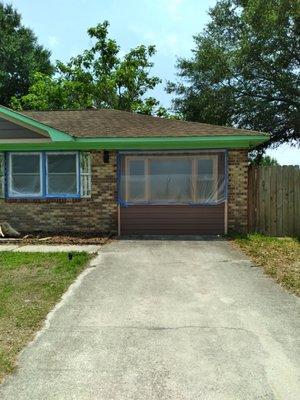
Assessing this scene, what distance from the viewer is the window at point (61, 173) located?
1277cm

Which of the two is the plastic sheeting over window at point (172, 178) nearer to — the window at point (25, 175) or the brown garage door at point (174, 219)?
the brown garage door at point (174, 219)

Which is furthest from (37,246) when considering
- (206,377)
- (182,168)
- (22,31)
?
(22,31)

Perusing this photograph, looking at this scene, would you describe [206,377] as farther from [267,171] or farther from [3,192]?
[3,192]

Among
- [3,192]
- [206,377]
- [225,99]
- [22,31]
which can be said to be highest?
[22,31]

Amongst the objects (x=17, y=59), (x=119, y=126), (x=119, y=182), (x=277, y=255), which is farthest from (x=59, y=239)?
(x=17, y=59)

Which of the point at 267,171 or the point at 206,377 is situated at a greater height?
the point at 267,171

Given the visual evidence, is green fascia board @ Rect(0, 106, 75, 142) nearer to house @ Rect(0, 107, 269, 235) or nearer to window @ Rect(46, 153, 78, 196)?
house @ Rect(0, 107, 269, 235)

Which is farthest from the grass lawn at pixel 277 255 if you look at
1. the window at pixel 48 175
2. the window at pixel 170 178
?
the window at pixel 48 175

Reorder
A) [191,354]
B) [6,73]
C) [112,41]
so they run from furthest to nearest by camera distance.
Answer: [6,73]
[112,41]
[191,354]

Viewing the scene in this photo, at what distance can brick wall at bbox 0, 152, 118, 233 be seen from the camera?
12648 mm

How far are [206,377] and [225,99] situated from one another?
20.7m

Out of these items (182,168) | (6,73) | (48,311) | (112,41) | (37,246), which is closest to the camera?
(48,311)

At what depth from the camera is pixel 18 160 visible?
12.9 m

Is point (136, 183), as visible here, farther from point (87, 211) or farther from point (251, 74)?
point (251, 74)
